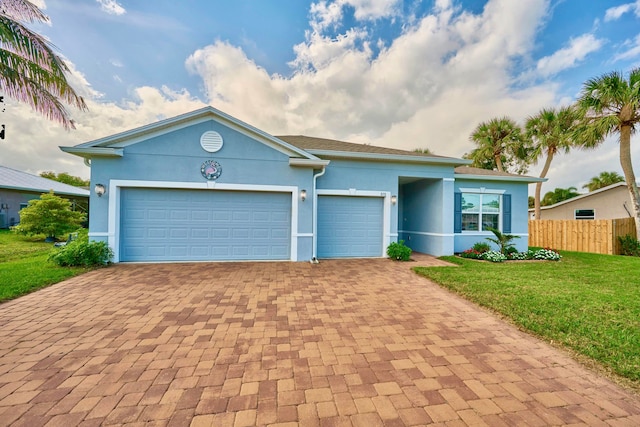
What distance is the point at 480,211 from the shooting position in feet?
33.6

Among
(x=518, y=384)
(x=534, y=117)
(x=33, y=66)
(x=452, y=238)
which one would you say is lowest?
(x=518, y=384)

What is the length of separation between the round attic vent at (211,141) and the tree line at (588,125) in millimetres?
15110

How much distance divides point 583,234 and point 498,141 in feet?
25.2

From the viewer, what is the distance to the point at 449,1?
9.04 m

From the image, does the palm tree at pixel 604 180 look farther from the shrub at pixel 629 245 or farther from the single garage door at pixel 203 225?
the single garage door at pixel 203 225

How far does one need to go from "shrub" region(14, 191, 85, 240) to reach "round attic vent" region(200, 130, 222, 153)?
11490 millimetres

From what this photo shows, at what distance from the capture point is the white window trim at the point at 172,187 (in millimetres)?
7113

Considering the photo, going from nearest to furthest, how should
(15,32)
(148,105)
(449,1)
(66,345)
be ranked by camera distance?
(66,345) → (15,32) → (449,1) → (148,105)

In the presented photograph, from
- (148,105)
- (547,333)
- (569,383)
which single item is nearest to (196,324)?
(569,383)

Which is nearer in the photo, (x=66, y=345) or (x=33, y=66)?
(x=66, y=345)

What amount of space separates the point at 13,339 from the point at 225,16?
10.7m

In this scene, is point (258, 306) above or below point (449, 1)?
below

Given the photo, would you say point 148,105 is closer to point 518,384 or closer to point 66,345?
point 66,345

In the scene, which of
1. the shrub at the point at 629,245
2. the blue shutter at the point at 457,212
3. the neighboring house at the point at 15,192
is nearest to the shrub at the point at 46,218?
the neighboring house at the point at 15,192
